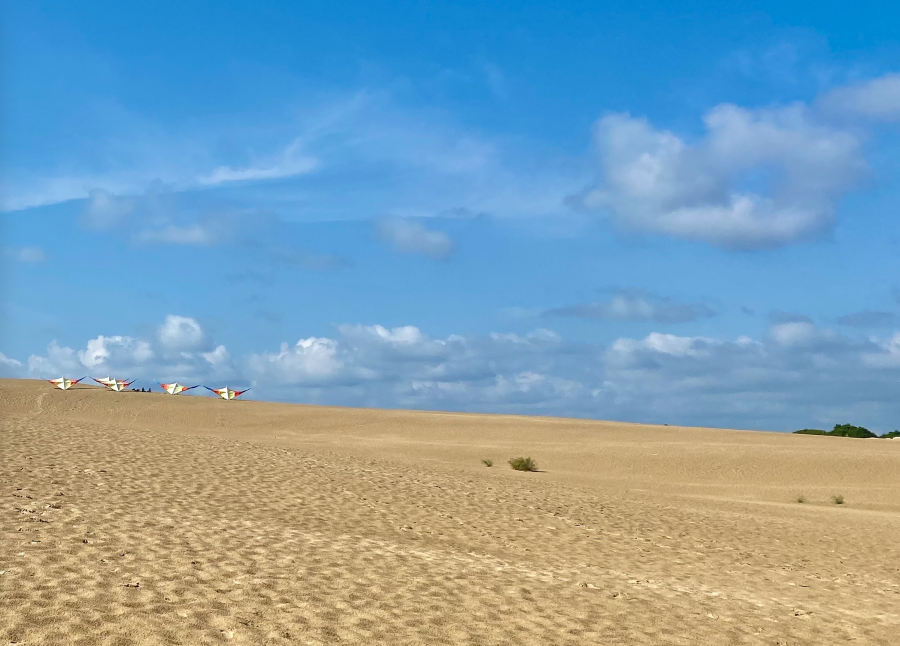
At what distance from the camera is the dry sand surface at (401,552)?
989cm

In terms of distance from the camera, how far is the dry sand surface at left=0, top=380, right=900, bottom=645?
32.4ft

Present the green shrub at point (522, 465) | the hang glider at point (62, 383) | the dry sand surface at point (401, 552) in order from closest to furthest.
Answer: the dry sand surface at point (401, 552) → the green shrub at point (522, 465) → the hang glider at point (62, 383)

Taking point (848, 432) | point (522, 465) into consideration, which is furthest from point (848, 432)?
point (522, 465)

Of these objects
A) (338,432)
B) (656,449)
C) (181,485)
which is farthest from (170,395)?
(181,485)

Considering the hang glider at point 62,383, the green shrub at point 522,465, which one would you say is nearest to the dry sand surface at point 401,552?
the green shrub at point 522,465

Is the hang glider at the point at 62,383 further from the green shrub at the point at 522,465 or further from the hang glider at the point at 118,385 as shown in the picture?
the green shrub at the point at 522,465

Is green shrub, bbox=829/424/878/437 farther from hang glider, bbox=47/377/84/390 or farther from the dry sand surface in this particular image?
hang glider, bbox=47/377/84/390

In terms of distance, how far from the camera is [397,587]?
1160 cm

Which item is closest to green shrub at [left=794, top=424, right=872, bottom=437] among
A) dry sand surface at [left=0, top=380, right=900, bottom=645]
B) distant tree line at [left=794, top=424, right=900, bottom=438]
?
distant tree line at [left=794, top=424, right=900, bottom=438]

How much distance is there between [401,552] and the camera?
14078 mm

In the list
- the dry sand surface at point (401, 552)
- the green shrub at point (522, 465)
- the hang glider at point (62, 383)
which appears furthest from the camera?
the hang glider at point (62, 383)

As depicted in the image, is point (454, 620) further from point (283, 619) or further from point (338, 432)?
point (338, 432)

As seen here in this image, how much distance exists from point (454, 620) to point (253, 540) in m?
4.76

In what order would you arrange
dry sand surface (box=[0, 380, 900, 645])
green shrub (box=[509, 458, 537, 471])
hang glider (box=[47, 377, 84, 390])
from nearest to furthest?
dry sand surface (box=[0, 380, 900, 645])
green shrub (box=[509, 458, 537, 471])
hang glider (box=[47, 377, 84, 390])
